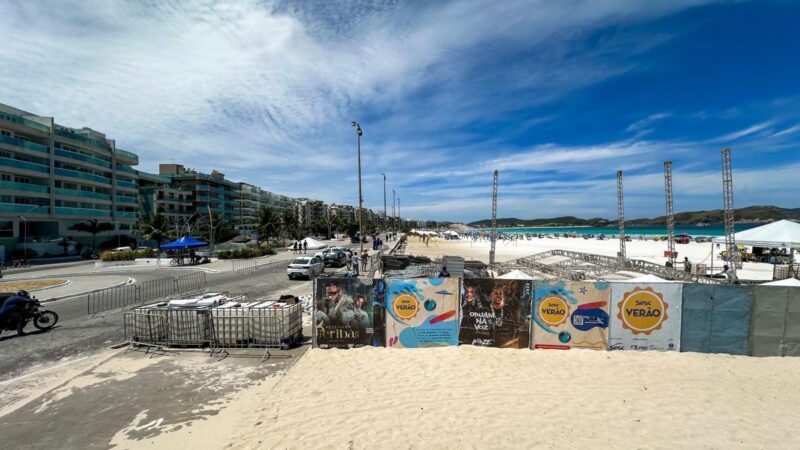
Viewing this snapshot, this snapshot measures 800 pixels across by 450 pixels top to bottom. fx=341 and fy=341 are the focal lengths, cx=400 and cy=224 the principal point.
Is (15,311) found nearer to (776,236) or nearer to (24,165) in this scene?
(776,236)

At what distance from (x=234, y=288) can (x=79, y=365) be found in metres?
11.6

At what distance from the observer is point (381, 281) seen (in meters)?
9.90

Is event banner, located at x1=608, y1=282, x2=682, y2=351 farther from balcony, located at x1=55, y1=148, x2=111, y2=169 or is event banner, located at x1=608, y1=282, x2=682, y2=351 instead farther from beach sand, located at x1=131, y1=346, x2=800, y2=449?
balcony, located at x1=55, y1=148, x2=111, y2=169

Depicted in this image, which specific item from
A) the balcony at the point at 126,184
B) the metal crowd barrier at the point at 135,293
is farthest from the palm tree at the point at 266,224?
the metal crowd barrier at the point at 135,293

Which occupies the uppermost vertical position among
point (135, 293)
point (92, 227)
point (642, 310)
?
point (92, 227)

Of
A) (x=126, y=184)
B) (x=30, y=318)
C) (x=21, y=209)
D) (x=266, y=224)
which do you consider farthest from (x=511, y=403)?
(x=126, y=184)

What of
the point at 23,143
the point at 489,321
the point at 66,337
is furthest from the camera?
the point at 23,143

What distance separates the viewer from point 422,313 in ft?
32.1

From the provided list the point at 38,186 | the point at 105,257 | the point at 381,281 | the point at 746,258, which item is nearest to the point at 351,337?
the point at 381,281

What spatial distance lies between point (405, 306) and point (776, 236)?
92.2ft

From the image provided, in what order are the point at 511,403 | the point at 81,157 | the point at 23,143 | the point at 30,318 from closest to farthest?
1. the point at 511,403
2. the point at 30,318
3. the point at 23,143
4. the point at 81,157

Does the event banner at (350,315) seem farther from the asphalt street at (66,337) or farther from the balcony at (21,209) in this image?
the balcony at (21,209)

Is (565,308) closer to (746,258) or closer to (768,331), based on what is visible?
(768,331)

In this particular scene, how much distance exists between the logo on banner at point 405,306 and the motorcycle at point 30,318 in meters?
12.2
